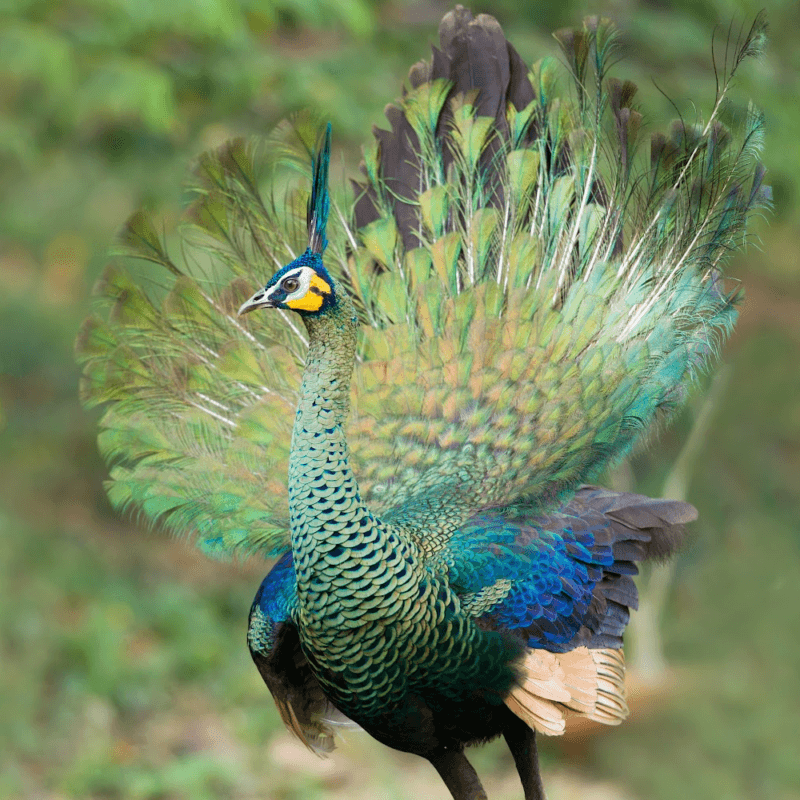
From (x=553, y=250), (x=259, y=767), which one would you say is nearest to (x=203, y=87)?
(x=553, y=250)

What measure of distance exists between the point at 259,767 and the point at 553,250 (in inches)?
147

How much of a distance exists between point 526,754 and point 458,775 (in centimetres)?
21

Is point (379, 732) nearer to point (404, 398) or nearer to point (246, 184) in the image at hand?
point (404, 398)

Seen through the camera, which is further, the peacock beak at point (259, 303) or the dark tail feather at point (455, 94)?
the dark tail feather at point (455, 94)

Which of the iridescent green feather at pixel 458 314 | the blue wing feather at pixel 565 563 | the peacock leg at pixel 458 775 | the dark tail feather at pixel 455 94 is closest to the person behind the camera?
the blue wing feather at pixel 565 563

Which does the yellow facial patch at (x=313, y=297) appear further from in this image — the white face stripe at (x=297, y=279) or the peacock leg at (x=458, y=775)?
the peacock leg at (x=458, y=775)

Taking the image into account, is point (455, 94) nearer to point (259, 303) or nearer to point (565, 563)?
point (259, 303)

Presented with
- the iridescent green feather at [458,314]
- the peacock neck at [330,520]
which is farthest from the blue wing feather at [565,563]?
the peacock neck at [330,520]

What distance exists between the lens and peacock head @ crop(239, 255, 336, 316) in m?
2.69

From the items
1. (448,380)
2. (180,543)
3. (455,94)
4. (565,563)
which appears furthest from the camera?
(180,543)

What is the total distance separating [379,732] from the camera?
2943 millimetres

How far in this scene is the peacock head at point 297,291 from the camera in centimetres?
269

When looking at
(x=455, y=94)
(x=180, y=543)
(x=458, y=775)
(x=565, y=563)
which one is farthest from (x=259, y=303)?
(x=180, y=543)

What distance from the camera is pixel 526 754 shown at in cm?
314
